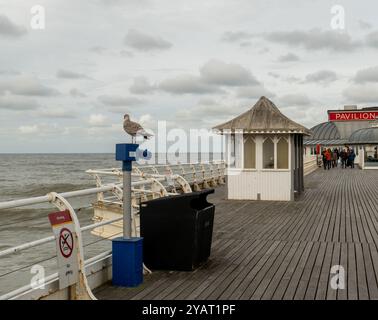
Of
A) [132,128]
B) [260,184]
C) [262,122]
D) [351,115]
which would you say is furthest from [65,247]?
[351,115]

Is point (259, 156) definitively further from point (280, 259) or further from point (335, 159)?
point (335, 159)

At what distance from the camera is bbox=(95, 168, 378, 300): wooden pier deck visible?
5324 mm

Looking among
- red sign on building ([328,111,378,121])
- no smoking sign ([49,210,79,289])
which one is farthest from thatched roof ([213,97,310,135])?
red sign on building ([328,111,378,121])

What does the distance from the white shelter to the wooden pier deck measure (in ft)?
7.56

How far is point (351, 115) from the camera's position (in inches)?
2458

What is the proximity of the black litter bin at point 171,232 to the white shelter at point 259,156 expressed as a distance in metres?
8.81

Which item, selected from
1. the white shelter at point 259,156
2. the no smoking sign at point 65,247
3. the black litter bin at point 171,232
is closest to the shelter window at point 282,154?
the white shelter at point 259,156

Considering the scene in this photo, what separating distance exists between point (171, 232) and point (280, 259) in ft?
5.70

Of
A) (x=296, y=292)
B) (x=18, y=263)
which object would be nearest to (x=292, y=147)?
(x=18, y=263)

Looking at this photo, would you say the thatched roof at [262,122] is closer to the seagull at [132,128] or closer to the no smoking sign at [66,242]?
the seagull at [132,128]

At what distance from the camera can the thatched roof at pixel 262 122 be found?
14.5 meters

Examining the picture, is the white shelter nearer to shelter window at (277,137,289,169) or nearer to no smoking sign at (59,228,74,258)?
shelter window at (277,137,289,169)
